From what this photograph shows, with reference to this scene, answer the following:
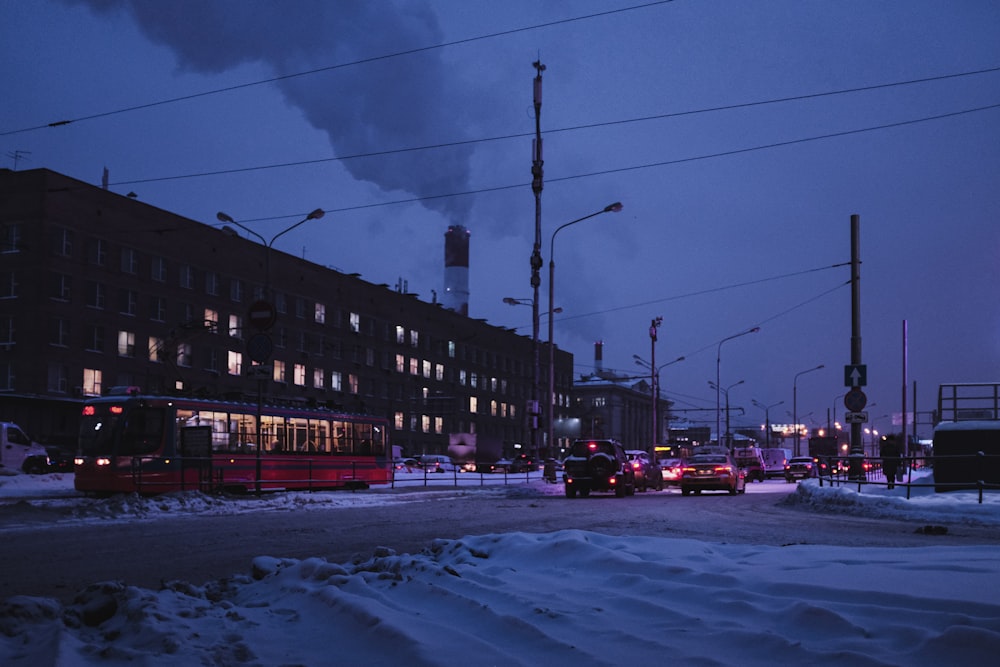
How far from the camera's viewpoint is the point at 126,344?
60.3 m

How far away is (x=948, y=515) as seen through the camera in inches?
715

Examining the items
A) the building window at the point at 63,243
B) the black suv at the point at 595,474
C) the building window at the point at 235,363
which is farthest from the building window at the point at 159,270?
the black suv at the point at 595,474

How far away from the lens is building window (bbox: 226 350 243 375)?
70.0 meters

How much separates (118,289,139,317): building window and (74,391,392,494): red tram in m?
31.9

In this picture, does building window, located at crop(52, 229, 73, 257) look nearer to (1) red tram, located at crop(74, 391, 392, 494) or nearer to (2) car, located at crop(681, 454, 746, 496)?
(1) red tram, located at crop(74, 391, 392, 494)

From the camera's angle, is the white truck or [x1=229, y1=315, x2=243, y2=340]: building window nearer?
the white truck

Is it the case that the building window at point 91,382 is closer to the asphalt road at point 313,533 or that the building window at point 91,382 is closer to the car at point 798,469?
the asphalt road at point 313,533

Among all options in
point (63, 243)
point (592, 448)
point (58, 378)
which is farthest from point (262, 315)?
point (63, 243)

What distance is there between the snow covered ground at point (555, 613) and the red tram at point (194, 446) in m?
17.7

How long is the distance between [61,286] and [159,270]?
860cm

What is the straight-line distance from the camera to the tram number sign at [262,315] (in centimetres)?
2020

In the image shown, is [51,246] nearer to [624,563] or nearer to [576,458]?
[576,458]

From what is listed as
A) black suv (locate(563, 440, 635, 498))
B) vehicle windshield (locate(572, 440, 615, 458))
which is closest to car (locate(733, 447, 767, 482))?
vehicle windshield (locate(572, 440, 615, 458))

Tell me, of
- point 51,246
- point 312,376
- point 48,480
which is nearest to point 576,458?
point 48,480
